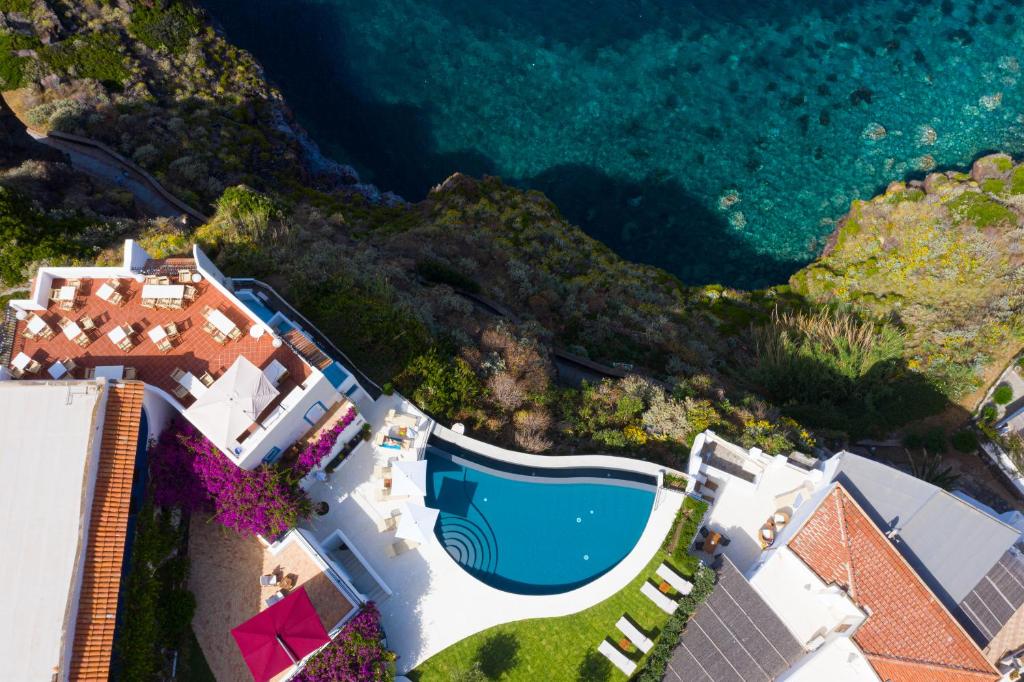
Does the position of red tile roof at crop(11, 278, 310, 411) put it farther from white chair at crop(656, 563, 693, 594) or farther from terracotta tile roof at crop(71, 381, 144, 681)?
white chair at crop(656, 563, 693, 594)

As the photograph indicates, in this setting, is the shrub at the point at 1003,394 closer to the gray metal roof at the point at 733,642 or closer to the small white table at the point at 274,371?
the gray metal roof at the point at 733,642

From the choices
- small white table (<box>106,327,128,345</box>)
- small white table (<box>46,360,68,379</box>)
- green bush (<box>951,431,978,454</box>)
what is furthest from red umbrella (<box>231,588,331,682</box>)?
green bush (<box>951,431,978,454</box>)

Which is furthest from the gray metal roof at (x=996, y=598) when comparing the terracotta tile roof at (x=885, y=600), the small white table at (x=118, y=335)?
the small white table at (x=118, y=335)

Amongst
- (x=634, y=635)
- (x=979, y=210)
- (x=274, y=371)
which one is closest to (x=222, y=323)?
(x=274, y=371)

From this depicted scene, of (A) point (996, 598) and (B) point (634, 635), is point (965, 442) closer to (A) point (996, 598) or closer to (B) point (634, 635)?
(A) point (996, 598)

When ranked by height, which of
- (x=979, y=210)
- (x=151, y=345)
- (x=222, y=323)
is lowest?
(x=151, y=345)
